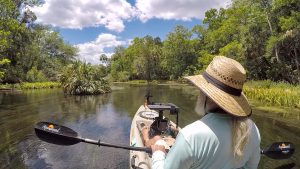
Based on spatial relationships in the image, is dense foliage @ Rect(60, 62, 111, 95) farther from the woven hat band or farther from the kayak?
the woven hat band

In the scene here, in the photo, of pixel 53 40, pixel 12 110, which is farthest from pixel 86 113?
pixel 53 40

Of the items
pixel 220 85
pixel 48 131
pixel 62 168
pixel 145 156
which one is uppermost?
pixel 220 85

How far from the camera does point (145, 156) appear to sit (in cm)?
546

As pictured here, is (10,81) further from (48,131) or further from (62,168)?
(48,131)

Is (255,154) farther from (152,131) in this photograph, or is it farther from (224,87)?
(152,131)

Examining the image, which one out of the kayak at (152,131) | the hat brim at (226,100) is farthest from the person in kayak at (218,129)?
the kayak at (152,131)

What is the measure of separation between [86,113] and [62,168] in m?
9.10

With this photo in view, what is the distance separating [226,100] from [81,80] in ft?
87.7

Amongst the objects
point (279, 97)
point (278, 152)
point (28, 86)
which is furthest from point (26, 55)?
point (278, 152)

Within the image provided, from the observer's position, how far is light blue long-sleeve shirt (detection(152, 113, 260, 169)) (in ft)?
7.03

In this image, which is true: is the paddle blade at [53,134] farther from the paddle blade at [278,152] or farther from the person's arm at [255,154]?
the paddle blade at [278,152]

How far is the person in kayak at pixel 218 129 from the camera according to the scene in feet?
7.10

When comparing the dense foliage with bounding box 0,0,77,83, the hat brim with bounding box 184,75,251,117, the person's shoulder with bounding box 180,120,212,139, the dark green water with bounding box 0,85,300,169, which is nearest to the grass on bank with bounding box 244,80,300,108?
the dark green water with bounding box 0,85,300,169

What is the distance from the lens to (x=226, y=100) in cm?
224
